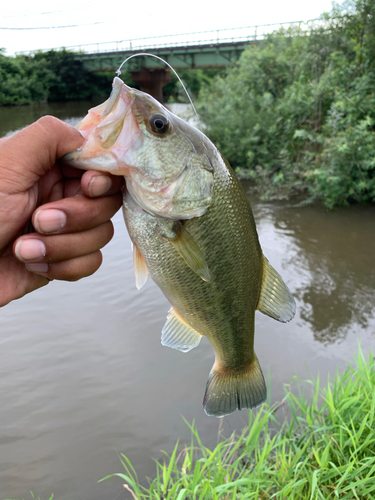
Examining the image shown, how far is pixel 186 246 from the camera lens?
1312 mm

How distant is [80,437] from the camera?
12.5 ft

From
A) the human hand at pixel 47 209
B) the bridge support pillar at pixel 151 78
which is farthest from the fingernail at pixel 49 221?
the bridge support pillar at pixel 151 78

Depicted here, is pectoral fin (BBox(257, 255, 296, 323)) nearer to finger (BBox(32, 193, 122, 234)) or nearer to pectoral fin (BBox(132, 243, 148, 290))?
pectoral fin (BBox(132, 243, 148, 290))

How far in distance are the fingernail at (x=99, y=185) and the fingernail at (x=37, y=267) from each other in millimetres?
362

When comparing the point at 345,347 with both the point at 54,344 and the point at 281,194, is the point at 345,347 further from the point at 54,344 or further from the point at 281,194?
the point at 281,194

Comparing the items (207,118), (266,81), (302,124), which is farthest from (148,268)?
(266,81)

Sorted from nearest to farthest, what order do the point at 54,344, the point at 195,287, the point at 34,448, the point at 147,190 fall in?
the point at 147,190
the point at 195,287
the point at 34,448
the point at 54,344

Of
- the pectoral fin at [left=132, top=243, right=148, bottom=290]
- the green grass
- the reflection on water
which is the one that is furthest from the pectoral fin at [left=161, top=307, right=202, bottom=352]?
the reflection on water

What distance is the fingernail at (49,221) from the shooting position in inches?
51.9

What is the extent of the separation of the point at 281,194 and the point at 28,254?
8.71 metres

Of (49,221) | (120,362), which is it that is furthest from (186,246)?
(120,362)

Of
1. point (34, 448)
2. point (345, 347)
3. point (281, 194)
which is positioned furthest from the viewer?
point (281, 194)

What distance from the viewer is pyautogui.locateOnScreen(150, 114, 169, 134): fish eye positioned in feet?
4.16

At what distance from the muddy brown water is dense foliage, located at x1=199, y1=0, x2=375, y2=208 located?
1.47 m
